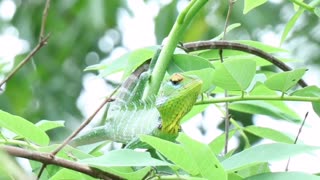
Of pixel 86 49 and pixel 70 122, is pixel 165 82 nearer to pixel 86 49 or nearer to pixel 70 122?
pixel 70 122

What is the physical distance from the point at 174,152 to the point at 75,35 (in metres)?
1.93

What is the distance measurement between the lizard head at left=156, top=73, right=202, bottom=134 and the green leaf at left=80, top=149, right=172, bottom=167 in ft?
0.43

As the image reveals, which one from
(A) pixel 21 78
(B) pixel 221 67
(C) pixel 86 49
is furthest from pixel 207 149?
(C) pixel 86 49

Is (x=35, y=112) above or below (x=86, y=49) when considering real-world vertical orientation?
below

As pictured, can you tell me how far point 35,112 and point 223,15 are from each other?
671 mm

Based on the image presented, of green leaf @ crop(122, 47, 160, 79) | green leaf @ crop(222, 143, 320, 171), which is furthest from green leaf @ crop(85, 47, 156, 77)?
green leaf @ crop(222, 143, 320, 171)

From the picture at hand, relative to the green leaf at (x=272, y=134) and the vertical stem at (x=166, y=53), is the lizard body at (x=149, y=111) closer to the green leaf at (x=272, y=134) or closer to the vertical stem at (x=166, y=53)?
the vertical stem at (x=166, y=53)

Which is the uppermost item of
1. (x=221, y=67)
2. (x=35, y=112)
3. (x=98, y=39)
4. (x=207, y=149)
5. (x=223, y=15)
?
(x=98, y=39)

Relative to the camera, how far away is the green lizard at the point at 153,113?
657mm

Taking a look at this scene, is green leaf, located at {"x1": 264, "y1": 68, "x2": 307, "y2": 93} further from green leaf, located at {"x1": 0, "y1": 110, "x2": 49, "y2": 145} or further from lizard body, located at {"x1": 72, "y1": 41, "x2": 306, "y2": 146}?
green leaf, located at {"x1": 0, "y1": 110, "x2": 49, "y2": 145}

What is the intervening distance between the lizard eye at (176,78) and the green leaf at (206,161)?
0.15 m

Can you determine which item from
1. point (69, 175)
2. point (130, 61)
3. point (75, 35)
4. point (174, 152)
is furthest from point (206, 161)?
point (75, 35)

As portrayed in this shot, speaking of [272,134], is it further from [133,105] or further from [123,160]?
[123,160]

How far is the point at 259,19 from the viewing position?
2.05 metres
